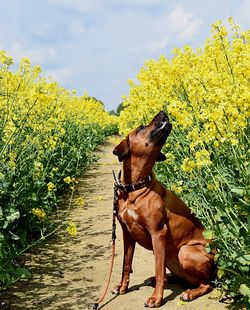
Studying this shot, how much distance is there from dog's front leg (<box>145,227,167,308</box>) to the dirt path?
0.08 meters

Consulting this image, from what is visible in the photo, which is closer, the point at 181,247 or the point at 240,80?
the point at 240,80

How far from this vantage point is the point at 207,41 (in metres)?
5.06

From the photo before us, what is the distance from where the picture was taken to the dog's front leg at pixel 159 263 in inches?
147

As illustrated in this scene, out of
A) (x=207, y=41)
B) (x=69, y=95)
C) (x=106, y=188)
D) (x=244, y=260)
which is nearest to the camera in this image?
(x=244, y=260)

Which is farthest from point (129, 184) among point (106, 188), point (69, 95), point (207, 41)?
point (69, 95)

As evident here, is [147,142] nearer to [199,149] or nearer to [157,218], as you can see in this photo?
[199,149]

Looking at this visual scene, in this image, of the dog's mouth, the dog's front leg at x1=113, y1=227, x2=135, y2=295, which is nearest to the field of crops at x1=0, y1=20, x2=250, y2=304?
the dog's mouth

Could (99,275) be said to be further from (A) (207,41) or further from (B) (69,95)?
(B) (69,95)

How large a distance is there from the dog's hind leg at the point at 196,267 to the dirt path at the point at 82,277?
7 cm

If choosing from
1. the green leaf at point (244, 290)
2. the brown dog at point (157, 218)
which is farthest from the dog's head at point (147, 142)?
the green leaf at point (244, 290)

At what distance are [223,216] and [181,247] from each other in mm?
602

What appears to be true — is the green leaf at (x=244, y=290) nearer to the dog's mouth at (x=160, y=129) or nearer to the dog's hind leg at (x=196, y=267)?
the dog's hind leg at (x=196, y=267)

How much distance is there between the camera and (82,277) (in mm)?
4594

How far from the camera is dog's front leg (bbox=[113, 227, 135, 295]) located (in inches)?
160
